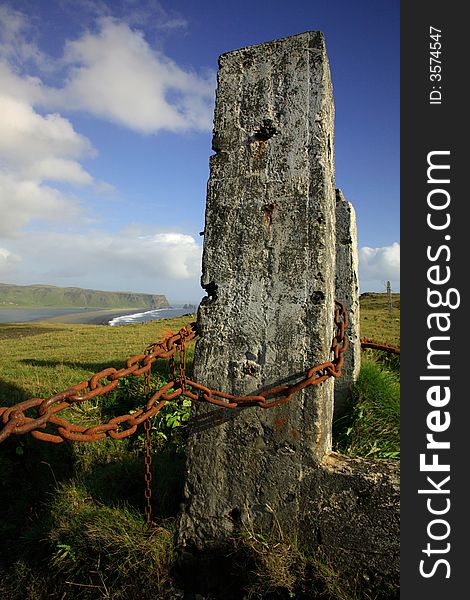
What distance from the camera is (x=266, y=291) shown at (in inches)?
102

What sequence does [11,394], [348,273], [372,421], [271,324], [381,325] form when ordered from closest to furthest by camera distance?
[271,324]
[372,421]
[348,273]
[11,394]
[381,325]

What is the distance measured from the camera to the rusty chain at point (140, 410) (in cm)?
167

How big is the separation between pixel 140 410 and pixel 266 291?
1.11 metres

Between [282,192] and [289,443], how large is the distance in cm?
157

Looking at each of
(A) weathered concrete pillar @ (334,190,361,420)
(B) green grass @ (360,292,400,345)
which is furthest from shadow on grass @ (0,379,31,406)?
(B) green grass @ (360,292,400,345)

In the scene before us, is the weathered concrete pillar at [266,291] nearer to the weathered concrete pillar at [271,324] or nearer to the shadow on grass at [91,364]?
the weathered concrete pillar at [271,324]

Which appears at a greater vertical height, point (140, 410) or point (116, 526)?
point (140, 410)

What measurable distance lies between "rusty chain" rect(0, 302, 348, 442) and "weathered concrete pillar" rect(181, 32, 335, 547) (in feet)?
0.34

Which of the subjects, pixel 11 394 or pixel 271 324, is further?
pixel 11 394

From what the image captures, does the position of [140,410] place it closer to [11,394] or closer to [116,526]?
[116,526]

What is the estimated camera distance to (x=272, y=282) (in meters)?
2.57

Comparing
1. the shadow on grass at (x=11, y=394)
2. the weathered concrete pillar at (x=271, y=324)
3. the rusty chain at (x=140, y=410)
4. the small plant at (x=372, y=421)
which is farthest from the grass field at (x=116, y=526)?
the shadow on grass at (x=11, y=394)

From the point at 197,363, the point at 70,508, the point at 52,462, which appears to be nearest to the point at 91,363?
the point at 52,462

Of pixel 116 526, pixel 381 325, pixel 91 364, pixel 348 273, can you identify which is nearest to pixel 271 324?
pixel 116 526
